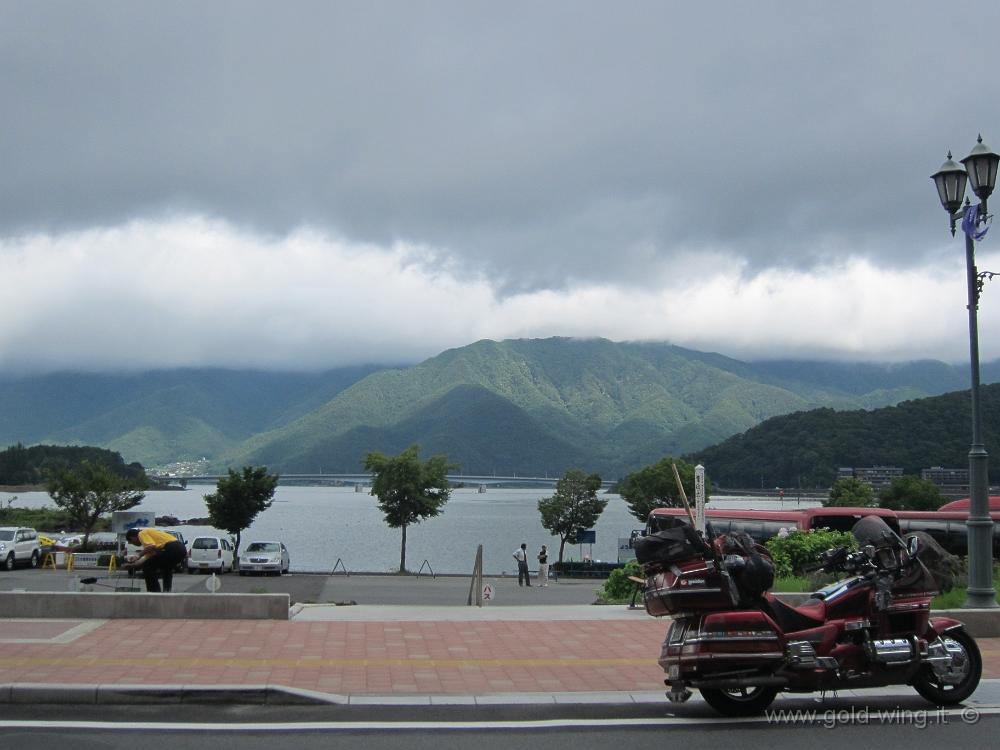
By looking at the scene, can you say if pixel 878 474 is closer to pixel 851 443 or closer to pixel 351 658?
pixel 851 443

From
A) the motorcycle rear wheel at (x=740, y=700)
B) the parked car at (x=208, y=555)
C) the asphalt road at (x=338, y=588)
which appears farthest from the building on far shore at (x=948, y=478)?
the motorcycle rear wheel at (x=740, y=700)

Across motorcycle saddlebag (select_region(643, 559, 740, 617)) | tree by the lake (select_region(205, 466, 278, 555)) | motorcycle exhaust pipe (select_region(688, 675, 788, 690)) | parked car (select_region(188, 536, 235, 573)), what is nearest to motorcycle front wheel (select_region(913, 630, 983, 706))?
motorcycle exhaust pipe (select_region(688, 675, 788, 690))

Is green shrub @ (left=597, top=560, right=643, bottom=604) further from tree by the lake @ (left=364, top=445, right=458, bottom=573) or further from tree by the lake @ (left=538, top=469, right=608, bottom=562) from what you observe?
tree by the lake @ (left=538, top=469, right=608, bottom=562)

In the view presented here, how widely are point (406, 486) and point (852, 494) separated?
2976 centimetres

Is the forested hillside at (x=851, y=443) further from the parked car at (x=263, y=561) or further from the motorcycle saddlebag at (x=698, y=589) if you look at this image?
the motorcycle saddlebag at (x=698, y=589)

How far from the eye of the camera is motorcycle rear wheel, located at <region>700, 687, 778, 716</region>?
8380 mm

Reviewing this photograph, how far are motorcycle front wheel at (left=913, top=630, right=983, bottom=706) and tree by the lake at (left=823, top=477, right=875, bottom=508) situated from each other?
195 feet

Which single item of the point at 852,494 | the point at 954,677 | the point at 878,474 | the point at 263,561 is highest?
the point at 954,677

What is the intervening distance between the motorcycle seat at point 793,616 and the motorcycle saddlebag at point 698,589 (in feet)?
1.31

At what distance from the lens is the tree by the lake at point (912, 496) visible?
62844 millimetres

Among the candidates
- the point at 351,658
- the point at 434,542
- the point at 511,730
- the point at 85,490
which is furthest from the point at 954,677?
the point at 434,542

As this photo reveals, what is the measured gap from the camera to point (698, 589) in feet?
26.5

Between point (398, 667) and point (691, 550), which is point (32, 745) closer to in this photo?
point (398, 667)

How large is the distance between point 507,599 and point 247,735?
22.3 m
